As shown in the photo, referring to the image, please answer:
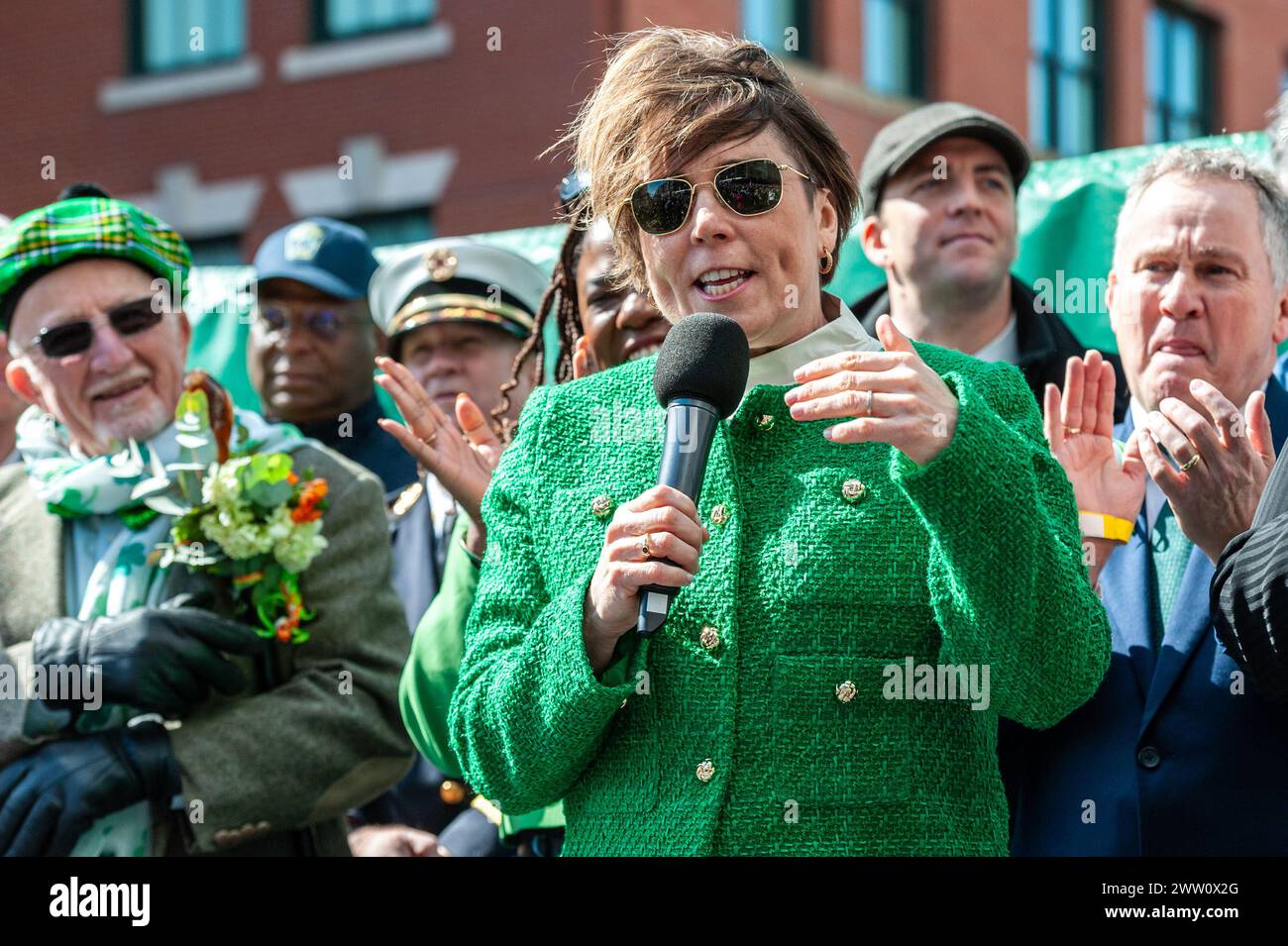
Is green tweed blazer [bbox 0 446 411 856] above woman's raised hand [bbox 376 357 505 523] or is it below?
below

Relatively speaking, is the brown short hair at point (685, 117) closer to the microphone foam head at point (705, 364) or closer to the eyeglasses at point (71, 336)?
the microphone foam head at point (705, 364)

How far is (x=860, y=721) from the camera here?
2611mm

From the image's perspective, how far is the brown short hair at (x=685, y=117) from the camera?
286cm

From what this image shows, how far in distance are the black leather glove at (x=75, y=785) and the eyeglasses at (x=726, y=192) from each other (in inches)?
63.2

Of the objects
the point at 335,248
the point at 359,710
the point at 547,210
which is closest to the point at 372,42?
the point at 547,210

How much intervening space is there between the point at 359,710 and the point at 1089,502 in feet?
4.97

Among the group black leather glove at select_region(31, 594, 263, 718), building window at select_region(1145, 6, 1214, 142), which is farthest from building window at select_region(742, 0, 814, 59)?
black leather glove at select_region(31, 594, 263, 718)

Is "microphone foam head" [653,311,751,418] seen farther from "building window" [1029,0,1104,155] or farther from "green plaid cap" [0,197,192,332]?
"building window" [1029,0,1104,155]

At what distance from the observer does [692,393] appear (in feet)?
8.36

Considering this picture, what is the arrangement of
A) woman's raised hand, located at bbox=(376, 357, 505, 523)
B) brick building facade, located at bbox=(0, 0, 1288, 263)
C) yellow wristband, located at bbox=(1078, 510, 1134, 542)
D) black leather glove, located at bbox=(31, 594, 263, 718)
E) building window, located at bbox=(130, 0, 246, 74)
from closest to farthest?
1. yellow wristband, located at bbox=(1078, 510, 1134, 542)
2. woman's raised hand, located at bbox=(376, 357, 505, 523)
3. black leather glove, located at bbox=(31, 594, 263, 718)
4. brick building facade, located at bbox=(0, 0, 1288, 263)
5. building window, located at bbox=(130, 0, 246, 74)

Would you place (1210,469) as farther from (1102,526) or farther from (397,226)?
(397,226)

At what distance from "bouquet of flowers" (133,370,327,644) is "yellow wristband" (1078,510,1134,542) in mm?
1555

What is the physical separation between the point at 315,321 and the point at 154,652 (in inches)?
76.5

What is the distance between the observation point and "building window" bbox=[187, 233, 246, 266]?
14.2 metres
